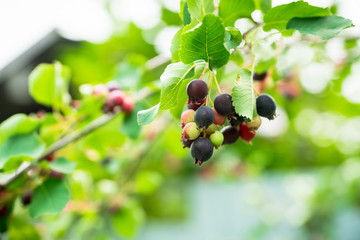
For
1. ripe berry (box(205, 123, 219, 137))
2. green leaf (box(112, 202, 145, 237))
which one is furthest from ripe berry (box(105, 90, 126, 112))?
green leaf (box(112, 202, 145, 237))


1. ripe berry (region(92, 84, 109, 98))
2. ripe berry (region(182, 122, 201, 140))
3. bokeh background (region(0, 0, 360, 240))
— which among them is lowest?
bokeh background (region(0, 0, 360, 240))

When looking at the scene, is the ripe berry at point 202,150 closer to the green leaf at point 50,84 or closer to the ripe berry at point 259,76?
the ripe berry at point 259,76

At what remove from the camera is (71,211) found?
149 centimetres

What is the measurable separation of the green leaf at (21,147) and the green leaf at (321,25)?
80 cm

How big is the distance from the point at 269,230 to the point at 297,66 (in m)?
3.02

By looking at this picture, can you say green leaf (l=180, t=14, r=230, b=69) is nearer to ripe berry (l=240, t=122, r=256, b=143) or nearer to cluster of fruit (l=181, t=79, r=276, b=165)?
cluster of fruit (l=181, t=79, r=276, b=165)

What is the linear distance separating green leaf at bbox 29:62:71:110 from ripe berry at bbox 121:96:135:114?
0.98 ft

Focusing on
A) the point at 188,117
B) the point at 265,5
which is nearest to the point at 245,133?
the point at 188,117

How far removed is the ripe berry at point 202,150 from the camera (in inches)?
22.2

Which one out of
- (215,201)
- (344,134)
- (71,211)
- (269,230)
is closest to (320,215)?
(269,230)

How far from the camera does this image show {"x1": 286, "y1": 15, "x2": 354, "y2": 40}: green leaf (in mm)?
625

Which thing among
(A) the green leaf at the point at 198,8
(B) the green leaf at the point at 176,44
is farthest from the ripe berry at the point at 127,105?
(A) the green leaf at the point at 198,8

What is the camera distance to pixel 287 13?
0.70 m

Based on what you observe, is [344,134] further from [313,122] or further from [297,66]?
[297,66]
